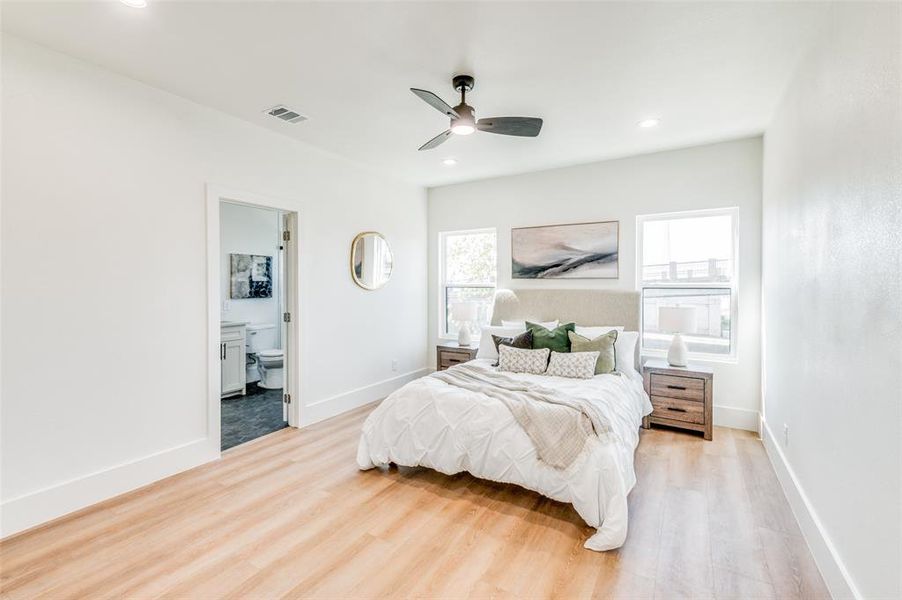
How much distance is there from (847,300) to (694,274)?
270 cm

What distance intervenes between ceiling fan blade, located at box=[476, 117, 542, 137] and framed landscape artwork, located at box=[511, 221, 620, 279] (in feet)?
6.79

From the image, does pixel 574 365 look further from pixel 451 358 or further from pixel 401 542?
pixel 401 542

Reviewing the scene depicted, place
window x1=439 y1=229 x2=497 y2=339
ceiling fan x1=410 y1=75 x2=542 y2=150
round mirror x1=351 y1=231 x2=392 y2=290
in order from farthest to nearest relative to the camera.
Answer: window x1=439 y1=229 x2=497 y2=339 < round mirror x1=351 y1=231 x2=392 y2=290 < ceiling fan x1=410 y1=75 x2=542 y2=150

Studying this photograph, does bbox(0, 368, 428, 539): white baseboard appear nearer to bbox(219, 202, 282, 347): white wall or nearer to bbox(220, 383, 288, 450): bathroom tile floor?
bbox(220, 383, 288, 450): bathroom tile floor

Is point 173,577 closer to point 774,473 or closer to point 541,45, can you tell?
point 541,45

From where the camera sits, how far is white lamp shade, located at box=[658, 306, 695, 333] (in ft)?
12.5

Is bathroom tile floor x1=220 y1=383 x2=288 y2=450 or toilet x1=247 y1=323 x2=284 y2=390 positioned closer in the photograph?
bathroom tile floor x1=220 y1=383 x2=288 y2=450

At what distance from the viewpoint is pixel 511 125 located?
2.87 meters

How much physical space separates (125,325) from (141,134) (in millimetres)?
1334

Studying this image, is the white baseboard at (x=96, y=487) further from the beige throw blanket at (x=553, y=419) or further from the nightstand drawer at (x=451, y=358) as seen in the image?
the nightstand drawer at (x=451, y=358)

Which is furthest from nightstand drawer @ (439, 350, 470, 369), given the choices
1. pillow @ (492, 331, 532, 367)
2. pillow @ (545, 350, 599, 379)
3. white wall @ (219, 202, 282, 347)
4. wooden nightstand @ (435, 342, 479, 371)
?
white wall @ (219, 202, 282, 347)

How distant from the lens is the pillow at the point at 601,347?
12.2ft

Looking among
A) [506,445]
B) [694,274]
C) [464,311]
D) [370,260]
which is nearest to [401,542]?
[506,445]

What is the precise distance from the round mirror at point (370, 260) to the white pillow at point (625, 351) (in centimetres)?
279
